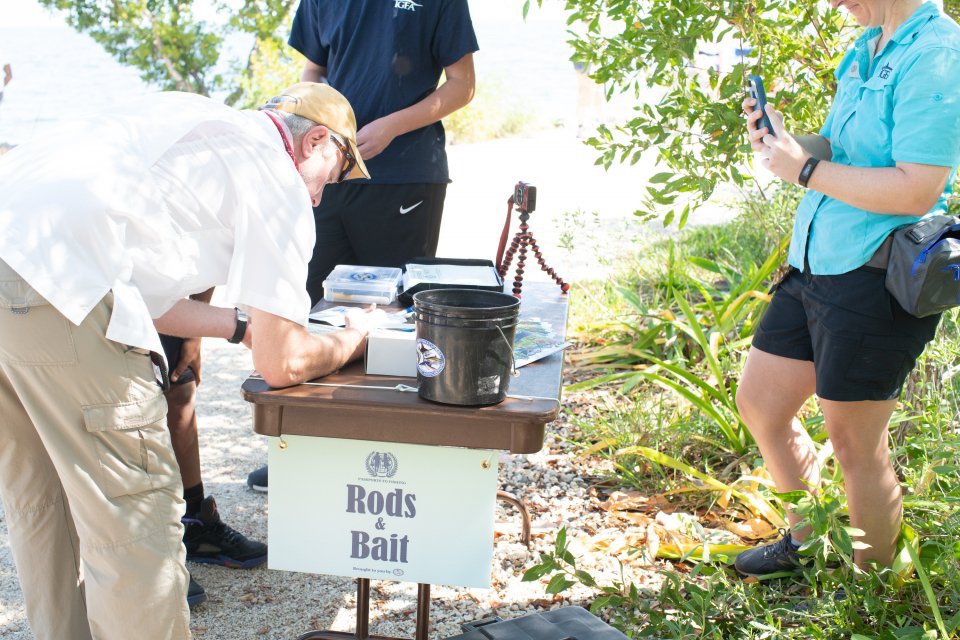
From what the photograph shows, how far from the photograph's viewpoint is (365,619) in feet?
8.25

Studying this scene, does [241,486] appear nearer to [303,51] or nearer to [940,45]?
[303,51]

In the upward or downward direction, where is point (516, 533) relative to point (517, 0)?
downward

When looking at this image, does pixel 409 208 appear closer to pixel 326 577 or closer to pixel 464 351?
pixel 326 577

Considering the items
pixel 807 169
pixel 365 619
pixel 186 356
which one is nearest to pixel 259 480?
pixel 186 356

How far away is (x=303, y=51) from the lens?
3.71 m

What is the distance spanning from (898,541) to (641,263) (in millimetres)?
3490

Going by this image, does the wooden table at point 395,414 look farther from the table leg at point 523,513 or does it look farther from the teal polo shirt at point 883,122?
the table leg at point 523,513

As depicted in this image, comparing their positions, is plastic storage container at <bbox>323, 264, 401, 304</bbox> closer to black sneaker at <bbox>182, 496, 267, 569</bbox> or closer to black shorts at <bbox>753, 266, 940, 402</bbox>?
black sneaker at <bbox>182, 496, 267, 569</bbox>

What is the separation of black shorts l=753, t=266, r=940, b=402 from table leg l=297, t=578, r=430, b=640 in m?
1.15

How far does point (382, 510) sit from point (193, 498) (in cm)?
115

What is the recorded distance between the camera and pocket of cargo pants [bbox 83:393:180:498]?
1.98 m

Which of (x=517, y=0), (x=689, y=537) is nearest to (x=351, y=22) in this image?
(x=517, y=0)

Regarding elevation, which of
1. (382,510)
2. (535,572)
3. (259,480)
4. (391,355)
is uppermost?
(391,355)

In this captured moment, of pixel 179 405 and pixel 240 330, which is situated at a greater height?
pixel 240 330
